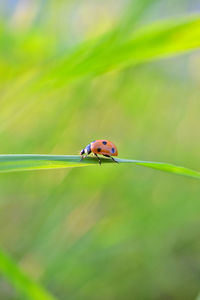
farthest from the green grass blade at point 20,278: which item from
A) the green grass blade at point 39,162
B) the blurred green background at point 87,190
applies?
the blurred green background at point 87,190

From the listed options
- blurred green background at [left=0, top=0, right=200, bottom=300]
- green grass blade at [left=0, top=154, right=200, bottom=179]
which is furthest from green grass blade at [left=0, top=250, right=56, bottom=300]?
blurred green background at [left=0, top=0, right=200, bottom=300]

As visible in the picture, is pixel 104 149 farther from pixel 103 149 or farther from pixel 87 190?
pixel 87 190

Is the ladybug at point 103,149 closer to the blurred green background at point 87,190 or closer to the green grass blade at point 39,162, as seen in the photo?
the blurred green background at point 87,190

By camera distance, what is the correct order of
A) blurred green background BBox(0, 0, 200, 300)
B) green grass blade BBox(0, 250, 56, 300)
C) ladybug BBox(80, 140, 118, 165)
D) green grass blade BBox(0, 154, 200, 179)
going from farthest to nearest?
1. blurred green background BBox(0, 0, 200, 300)
2. ladybug BBox(80, 140, 118, 165)
3. green grass blade BBox(0, 250, 56, 300)
4. green grass blade BBox(0, 154, 200, 179)

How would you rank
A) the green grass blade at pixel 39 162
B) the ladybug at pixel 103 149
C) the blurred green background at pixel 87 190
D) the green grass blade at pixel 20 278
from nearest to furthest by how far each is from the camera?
the green grass blade at pixel 39 162
the green grass blade at pixel 20 278
the ladybug at pixel 103 149
the blurred green background at pixel 87 190

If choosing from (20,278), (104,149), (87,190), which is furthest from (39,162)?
(87,190)

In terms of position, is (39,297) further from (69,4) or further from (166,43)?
(69,4)

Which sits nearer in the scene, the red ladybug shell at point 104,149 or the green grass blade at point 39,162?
the green grass blade at point 39,162

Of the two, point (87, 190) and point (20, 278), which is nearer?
point (20, 278)

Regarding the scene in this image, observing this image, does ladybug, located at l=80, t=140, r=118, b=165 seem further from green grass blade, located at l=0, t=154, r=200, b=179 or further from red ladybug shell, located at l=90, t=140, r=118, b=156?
green grass blade, located at l=0, t=154, r=200, b=179
